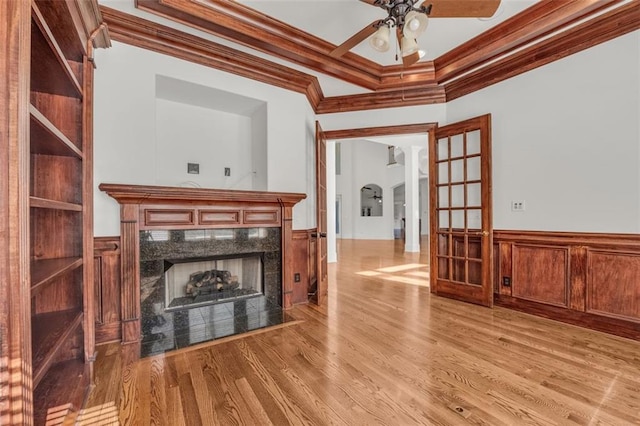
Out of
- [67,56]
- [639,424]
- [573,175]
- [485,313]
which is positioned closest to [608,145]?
[573,175]

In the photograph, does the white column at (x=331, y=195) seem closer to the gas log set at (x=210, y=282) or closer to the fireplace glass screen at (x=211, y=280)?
the fireplace glass screen at (x=211, y=280)

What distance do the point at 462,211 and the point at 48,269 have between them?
12.9 ft

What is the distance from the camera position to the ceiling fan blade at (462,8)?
190 centimetres

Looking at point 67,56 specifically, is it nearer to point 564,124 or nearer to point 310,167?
point 310,167

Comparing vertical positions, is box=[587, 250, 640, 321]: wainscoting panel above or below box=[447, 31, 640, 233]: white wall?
below

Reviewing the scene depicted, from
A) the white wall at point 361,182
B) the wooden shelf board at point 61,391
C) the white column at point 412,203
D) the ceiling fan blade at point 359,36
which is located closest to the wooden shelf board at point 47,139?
the wooden shelf board at point 61,391

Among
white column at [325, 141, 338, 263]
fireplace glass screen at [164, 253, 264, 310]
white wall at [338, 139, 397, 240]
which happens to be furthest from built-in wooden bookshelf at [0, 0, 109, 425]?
white wall at [338, 139, 397, 240]

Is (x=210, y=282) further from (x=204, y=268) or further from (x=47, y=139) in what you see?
(x=47, y=139)

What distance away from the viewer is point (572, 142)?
2770 millimetres

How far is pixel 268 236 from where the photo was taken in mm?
3174

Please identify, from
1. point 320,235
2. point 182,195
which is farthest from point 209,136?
point 320,235

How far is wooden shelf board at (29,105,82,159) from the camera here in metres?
1.27

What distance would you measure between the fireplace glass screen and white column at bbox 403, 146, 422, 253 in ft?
18.9

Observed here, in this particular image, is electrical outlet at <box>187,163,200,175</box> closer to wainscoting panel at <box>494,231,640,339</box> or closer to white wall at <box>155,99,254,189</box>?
white wall at <box>155,99,254,189</box>
